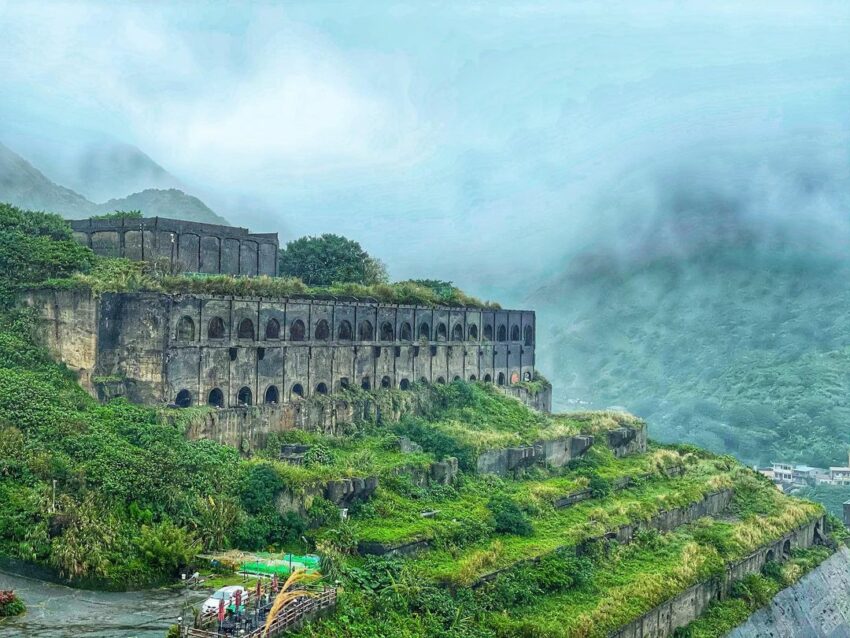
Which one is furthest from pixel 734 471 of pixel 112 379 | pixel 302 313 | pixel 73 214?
pixel 73 214

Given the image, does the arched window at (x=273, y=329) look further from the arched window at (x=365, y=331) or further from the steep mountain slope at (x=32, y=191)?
the steep mountain slope at (x=32, y=191)

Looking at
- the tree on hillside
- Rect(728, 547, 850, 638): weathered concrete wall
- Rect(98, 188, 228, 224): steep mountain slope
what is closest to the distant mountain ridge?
Rect(98, 188, 228, 224): steep mountain slope

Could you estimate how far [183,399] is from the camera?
106 feet

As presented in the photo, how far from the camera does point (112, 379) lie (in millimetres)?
31500

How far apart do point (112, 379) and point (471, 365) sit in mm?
22935

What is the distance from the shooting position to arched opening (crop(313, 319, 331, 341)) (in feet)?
129

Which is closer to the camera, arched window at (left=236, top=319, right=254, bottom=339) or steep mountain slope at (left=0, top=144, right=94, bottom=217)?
arched window at (left=236, top=319, right=254, bottom=339)

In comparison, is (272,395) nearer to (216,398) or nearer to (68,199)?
(216,398)

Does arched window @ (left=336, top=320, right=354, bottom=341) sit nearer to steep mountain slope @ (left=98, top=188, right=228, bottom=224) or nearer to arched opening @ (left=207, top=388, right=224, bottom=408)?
arched opening @ (left=207, top=388, right=224, bottom=408)

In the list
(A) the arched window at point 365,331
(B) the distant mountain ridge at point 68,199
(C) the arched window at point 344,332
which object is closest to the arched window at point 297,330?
(C) the arched window at point 344,332

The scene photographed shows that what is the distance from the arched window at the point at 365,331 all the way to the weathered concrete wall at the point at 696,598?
59.8 ft

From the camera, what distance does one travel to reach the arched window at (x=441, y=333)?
4769 centimetres

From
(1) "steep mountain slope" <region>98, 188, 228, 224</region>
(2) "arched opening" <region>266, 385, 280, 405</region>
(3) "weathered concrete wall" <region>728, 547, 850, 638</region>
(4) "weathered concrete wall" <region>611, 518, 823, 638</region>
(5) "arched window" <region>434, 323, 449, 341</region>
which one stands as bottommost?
(3) "weathered concrete wall" <region>728, 547, 850, 638</region>

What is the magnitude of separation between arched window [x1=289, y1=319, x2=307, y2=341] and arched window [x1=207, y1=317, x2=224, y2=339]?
4.03 m
